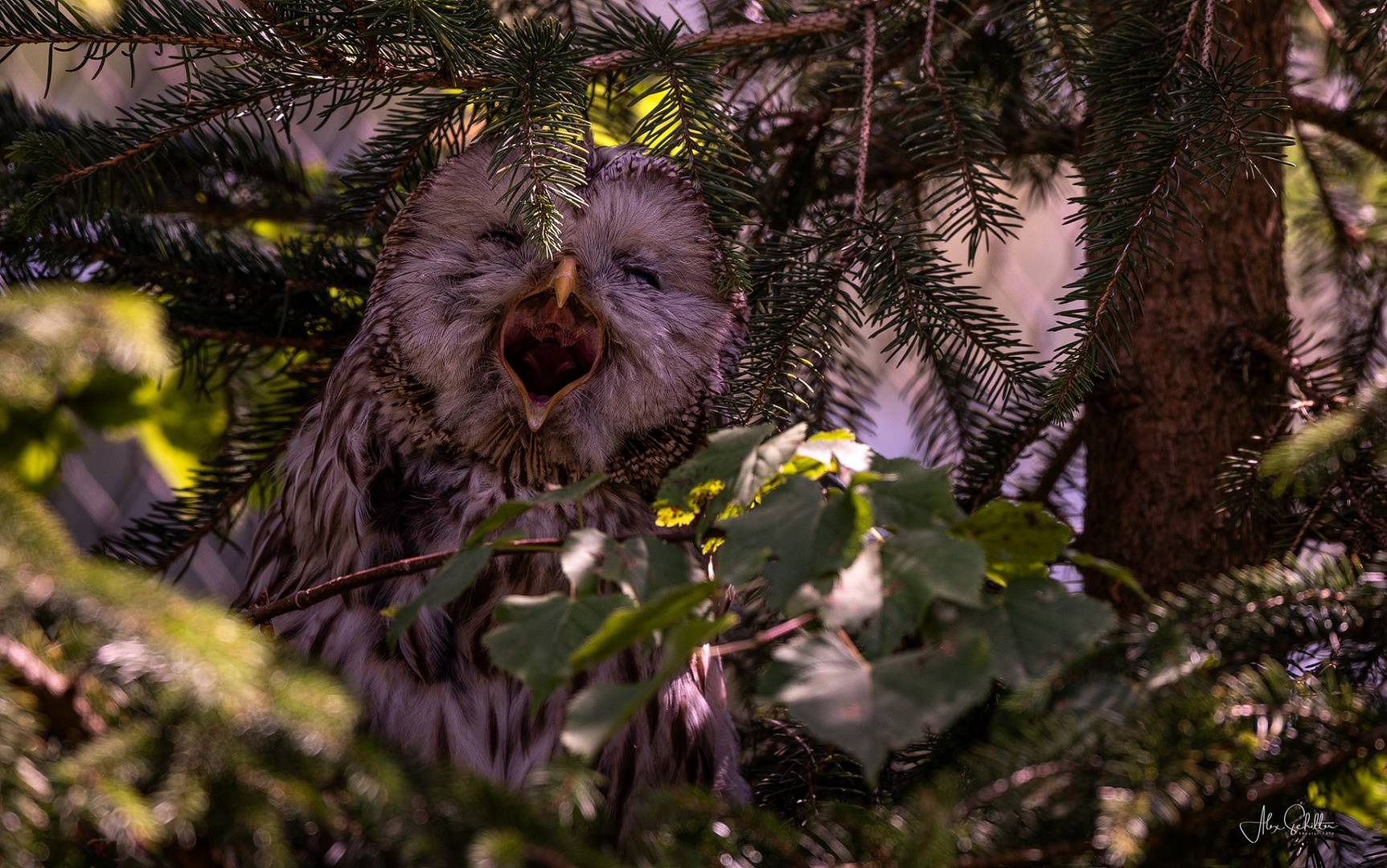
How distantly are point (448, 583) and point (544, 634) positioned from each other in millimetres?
85

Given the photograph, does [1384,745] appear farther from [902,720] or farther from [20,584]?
[20,584]

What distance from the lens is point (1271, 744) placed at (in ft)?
2.15

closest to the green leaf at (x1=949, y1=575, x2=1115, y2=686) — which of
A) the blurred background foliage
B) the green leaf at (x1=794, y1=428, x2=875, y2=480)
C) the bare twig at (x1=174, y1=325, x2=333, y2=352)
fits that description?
the blurred background foliage

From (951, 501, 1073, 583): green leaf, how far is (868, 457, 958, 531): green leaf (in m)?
0.03

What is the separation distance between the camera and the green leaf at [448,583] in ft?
2.30

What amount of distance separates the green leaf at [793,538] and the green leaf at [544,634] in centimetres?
9

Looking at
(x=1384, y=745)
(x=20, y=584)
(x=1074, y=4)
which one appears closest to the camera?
(x=20, y=584)

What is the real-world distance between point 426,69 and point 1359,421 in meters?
0.84

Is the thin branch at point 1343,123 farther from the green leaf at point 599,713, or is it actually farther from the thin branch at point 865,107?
the green leaf at point 599,713

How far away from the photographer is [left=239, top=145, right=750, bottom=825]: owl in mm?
1199

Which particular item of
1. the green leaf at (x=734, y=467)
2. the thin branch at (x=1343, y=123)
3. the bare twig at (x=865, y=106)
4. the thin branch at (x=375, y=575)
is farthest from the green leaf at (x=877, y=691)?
the thin branch at (x=1343, y=123)

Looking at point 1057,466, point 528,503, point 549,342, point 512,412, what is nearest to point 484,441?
point 512,412

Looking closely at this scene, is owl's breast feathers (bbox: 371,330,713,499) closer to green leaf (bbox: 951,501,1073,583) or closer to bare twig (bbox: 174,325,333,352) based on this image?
bare twig (bbox: 174,325,333,352)

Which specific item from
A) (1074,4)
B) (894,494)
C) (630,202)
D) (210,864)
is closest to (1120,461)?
(1074,4)
